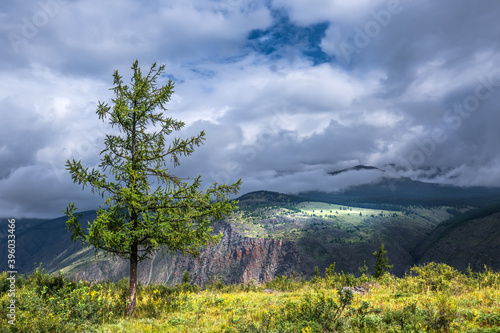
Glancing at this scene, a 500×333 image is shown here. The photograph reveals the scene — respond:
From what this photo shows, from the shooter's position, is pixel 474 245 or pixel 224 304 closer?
pixel 224 304

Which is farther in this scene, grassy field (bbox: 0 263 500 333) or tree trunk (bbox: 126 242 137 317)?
tree trunk (bbox: 126 242 137 317)

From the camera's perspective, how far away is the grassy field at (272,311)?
7.51 meters

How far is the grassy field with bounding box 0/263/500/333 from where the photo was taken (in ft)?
24.6

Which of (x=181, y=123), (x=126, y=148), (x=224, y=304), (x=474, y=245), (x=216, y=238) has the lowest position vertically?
(x=474, y=245)

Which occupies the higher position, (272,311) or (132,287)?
(132,287)

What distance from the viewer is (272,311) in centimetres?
986

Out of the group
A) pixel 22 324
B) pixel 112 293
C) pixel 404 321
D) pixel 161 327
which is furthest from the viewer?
pixel 112 293

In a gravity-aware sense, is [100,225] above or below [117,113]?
below

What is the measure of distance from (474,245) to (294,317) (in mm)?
241328

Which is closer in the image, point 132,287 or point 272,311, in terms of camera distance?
point 272,311

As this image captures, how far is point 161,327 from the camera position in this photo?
936 cm

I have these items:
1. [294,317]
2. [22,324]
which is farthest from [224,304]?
[22,324]

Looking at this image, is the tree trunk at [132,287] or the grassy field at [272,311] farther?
the tree trunk at [132,287]

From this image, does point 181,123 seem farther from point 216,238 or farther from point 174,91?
point 216,238
